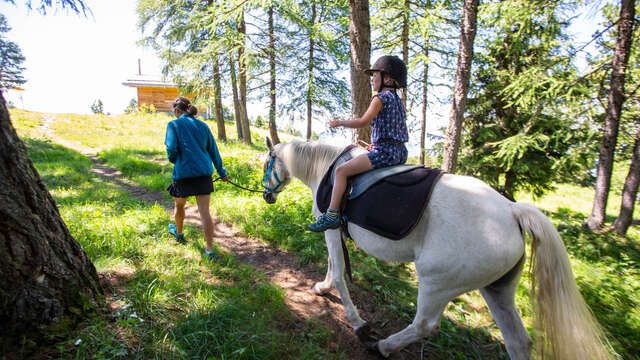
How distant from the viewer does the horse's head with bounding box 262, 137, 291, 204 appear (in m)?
3.61

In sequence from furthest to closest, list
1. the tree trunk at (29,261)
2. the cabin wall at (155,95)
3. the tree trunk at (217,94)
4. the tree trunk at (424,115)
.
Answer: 1. the cabin wall at (155,95)
2. the tree trunk at (217,94)
3. the tree trunk at (424,115)
4. the tree trunk at (29,261)

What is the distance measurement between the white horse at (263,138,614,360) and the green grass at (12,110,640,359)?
0.84m

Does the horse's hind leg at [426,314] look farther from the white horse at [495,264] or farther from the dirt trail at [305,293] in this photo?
the dirt trail at [305,293]

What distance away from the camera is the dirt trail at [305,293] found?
9.08ft

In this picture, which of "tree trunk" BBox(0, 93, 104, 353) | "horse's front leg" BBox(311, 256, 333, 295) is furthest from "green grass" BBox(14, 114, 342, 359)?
"horse's front leg" BBox(311, 256, 333, 295)

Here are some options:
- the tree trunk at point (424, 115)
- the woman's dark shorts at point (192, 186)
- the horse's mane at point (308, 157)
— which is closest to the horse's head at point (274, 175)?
the horse's mane at point (308, 157)

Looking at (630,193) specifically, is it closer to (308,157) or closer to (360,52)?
(360,52)

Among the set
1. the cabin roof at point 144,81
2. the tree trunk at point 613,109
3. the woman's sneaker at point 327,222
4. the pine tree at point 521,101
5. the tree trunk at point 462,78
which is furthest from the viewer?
the cabin roof at point 144,81

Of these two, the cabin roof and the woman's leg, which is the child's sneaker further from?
the cabin roof

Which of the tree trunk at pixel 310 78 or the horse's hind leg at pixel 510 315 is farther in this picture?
the tree trunk at pixel 310 78

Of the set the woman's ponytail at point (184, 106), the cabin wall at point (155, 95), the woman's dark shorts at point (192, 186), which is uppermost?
the cabin wall at point (155, 95)

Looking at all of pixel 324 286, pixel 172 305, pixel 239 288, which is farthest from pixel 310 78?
pixel 172 305

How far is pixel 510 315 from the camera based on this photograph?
2.30m

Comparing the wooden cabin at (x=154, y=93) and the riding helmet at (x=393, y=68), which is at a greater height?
the wooden cabin at (x=154, y=93)
